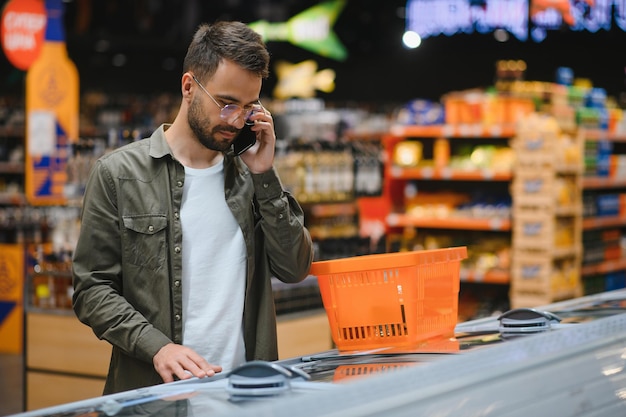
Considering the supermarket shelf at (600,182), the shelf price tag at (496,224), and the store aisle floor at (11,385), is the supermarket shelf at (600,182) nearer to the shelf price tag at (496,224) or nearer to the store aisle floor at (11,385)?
the shelf price tag at (496,224)

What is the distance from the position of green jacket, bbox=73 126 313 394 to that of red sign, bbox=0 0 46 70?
7223 millimetres

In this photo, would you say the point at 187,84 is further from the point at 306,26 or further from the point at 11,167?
the point at 306,26

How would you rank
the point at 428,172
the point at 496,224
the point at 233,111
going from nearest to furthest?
the point at 233,111 → the point at 496,224 → the point at 428,172

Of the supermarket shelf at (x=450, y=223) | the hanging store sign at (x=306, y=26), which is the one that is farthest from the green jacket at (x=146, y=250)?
the hanging store sign at (x=306, y=26)

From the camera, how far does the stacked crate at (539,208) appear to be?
26.1 ft

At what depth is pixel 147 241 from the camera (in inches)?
94.9

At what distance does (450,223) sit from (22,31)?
4.55m

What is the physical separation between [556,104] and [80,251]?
23.3 ft

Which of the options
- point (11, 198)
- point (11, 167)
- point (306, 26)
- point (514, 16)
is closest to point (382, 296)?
point (11, 198)

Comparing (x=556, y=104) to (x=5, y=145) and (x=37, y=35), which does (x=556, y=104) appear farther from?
(x=5, y=145)

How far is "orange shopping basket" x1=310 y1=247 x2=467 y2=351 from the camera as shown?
2.31 meters

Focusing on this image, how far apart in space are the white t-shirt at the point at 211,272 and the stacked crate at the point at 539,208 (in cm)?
583

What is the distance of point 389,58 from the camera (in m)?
19.2

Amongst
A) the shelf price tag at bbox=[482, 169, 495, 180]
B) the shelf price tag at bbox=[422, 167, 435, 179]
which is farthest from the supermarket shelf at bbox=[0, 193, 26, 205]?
the shelf price tag at bbox=[482, 169, 495, 180]
